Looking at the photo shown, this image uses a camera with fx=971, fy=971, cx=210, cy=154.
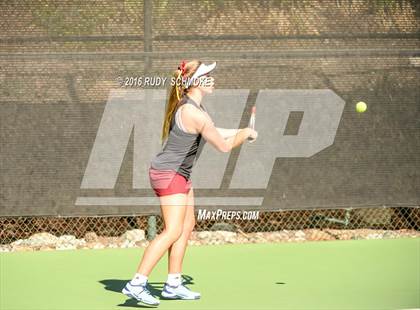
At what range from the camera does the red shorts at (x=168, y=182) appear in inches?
261

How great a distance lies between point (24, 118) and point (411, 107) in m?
3.76

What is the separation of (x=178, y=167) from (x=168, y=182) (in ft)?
0.44

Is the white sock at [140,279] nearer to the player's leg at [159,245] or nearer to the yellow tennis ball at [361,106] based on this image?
the player's leg at [159,245]

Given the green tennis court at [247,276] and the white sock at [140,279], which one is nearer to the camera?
the white sock at [140,279]

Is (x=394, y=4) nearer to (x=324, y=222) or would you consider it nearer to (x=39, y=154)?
(x=324, y=222)

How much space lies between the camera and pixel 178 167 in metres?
6.68

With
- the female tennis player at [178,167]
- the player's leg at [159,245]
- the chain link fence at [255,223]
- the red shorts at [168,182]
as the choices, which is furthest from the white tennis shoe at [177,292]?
the chain link fence at [255,223]

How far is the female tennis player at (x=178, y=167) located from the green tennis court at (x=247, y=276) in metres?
0.28

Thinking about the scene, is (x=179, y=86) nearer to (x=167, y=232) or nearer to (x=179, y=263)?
(x=167, y=232)

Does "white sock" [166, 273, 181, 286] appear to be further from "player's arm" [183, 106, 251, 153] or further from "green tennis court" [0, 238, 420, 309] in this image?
"player's arm" [183, 106, 251, 153]

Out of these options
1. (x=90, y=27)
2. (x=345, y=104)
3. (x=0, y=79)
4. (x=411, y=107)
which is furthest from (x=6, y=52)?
(x=411, y=107)

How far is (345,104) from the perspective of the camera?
31.1ft

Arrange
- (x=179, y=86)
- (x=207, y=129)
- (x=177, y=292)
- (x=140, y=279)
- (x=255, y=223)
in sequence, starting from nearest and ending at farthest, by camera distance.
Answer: (x=140, y=279) → (x=207, y=129) → (x=179, y=86) → (x=177, y=292) → (x=255, y=223)

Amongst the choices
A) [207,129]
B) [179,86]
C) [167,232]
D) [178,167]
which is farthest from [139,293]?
[179,86]
